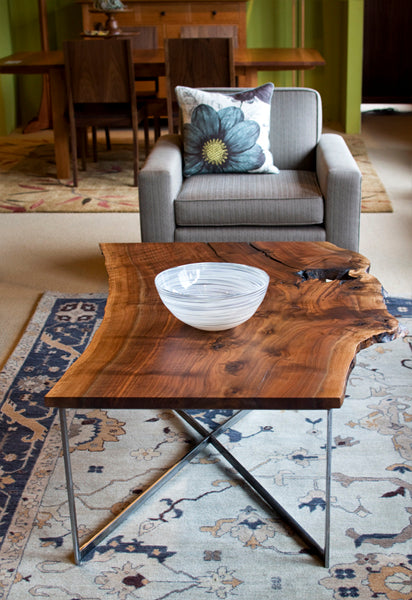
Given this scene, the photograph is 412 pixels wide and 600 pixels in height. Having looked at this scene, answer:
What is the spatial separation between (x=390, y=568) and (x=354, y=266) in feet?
2.76

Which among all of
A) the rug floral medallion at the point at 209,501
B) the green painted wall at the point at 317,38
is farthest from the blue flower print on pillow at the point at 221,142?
the green painted wall at the point at 317,38

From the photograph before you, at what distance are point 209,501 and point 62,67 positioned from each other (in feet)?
11.7

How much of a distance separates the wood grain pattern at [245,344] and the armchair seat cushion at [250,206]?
777mm

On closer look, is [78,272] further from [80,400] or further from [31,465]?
[80,400]

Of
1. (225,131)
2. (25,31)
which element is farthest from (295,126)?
(25,31)

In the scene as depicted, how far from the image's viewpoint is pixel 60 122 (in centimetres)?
489

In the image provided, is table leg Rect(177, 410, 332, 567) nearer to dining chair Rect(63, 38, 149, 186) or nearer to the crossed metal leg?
the crossed metal leg

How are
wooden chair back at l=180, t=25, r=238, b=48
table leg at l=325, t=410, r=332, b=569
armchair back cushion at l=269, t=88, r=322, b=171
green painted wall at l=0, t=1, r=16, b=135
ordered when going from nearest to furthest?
table leg at l=325, t=410, r=332, b=569 < armchair back cushion at l=269, t=88, r=322, b=171 < wooden chair back at l=180, t=25, r=238, b=48 < green painted wall at l=0, t=1, r=16, b=135

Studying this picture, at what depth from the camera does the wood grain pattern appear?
56.9 inches

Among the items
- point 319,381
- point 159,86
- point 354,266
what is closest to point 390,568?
point 319,381

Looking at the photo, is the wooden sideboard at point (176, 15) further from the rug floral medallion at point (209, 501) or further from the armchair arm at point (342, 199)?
the rug floral medallion at point (209, 501)

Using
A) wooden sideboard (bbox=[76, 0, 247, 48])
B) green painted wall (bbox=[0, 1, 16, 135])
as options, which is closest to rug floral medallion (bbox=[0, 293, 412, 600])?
green painted wall (bbox=[0, 1, 16, 135])

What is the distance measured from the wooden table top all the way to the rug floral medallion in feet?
9.15

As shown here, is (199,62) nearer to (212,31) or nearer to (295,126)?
(295,126)
